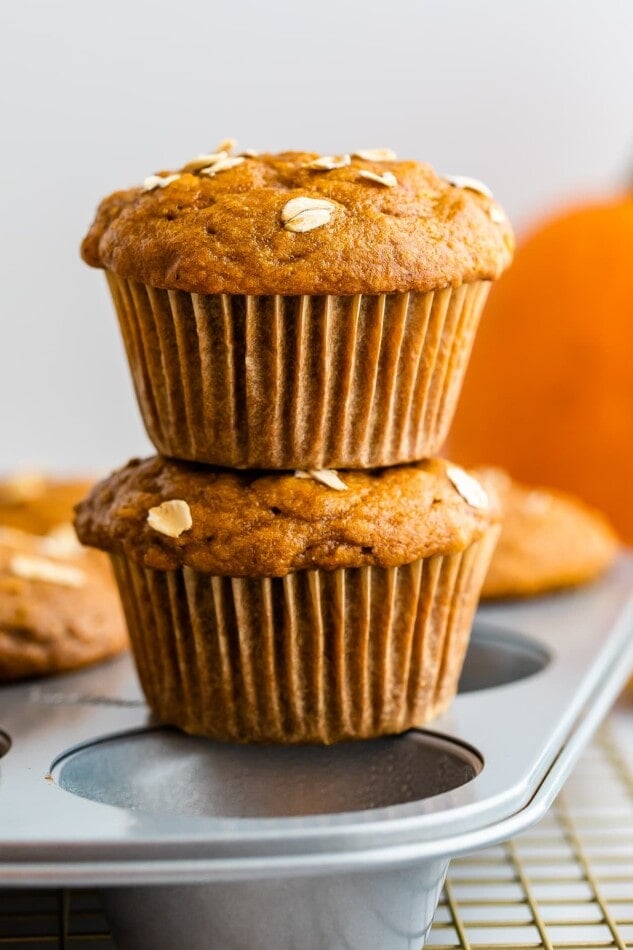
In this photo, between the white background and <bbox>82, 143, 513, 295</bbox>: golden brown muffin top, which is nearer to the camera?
<bbox>82, 143, 513, 295</bbox>: golden brown muffin top

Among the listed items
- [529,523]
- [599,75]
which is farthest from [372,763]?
[599,75]

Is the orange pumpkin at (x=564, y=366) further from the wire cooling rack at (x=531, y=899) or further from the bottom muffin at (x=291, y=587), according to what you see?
the bottom muffin at (x=291, y=587)

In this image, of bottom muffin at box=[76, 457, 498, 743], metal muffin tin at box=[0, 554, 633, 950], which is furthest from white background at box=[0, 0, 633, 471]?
bottom muffin at box=[76, 457, 498, 743]

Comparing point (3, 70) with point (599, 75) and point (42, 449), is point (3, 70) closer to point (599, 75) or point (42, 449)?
point (42, 449)

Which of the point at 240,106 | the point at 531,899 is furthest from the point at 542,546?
the point at 240,106

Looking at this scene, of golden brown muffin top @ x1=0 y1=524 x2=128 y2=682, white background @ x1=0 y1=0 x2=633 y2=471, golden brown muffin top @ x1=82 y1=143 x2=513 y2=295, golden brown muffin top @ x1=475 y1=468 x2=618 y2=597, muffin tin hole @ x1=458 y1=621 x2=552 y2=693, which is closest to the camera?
golden brown muffin top @ x1=82 y1=143 x2=513 y2=295

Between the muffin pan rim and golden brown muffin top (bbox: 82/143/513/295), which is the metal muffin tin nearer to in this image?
the muffin pan rim

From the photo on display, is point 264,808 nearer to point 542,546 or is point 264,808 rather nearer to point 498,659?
point 498,659
